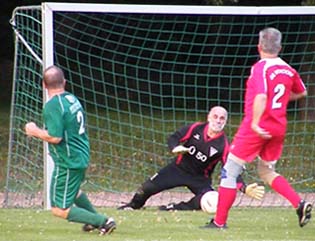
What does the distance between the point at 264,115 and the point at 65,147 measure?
1.64 metres

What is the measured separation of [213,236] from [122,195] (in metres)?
4.84

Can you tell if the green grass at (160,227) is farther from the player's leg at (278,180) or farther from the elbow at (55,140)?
the elbow at (55,140)

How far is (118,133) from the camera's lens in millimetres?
16062

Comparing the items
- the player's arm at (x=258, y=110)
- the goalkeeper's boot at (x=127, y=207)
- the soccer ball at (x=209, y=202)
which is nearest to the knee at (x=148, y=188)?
the goalkeeper's boot at (x=127, y=207)

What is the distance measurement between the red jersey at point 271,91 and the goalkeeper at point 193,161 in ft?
6.79

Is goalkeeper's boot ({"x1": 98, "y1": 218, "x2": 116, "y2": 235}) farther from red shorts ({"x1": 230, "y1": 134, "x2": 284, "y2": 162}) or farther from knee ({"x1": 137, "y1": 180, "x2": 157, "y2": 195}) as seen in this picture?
knee ({"x1": 137, "y1": 180, "x2": 157, "y2": 195})

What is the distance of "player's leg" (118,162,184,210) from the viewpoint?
12.5 metres

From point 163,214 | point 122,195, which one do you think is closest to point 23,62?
point 122,195

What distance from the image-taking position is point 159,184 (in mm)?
12500

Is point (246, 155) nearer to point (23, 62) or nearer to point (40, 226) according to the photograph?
point (40, 226)

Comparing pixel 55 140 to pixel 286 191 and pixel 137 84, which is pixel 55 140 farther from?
pixel 137 84

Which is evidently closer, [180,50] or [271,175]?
[271,175]

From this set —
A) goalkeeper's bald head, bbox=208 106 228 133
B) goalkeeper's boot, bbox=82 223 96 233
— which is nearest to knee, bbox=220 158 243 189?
goalkeeper's boot, bbox=82 223 96 233

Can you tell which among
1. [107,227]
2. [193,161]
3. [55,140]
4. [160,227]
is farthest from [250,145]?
[193,161]
